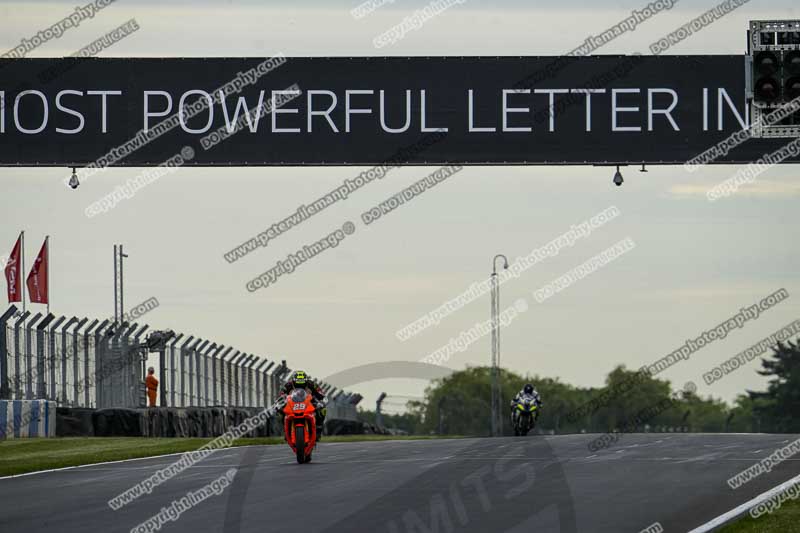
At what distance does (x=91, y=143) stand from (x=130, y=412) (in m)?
6.46

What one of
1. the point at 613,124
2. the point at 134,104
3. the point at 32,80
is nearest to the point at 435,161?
the point at 613,124

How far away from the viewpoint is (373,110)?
1041 inches

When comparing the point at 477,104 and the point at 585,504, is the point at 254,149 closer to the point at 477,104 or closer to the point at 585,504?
the point at 477,104

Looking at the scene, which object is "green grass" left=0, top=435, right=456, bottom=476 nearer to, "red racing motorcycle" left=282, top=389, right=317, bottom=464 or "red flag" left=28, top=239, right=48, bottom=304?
"red racing motorcycle" left=282, top=389, right=317, bottom=464

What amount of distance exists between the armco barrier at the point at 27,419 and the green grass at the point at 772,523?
681 inches

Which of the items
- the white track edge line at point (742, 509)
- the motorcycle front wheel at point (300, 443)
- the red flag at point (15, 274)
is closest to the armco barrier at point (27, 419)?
the motorcycle front wheel at point (300, 443)

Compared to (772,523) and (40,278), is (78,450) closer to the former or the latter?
(40,278)

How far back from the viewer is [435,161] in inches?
1039

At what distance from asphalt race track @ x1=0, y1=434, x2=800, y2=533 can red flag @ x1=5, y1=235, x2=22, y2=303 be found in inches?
633

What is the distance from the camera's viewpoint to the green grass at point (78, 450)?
72.7 feet

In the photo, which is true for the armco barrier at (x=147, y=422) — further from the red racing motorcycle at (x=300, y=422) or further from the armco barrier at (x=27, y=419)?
the red racing motorcycle at (x=300, y=422)

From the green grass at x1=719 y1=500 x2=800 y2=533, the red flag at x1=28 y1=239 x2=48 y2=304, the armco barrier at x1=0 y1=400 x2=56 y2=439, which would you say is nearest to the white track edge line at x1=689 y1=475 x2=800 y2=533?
the green grass at x1=719 y1=500 x2=800 y2=533

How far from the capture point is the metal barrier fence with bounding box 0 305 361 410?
28375mm

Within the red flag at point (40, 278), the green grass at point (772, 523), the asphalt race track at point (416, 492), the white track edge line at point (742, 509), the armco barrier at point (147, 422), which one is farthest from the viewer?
the red flag at point (40, 278)
